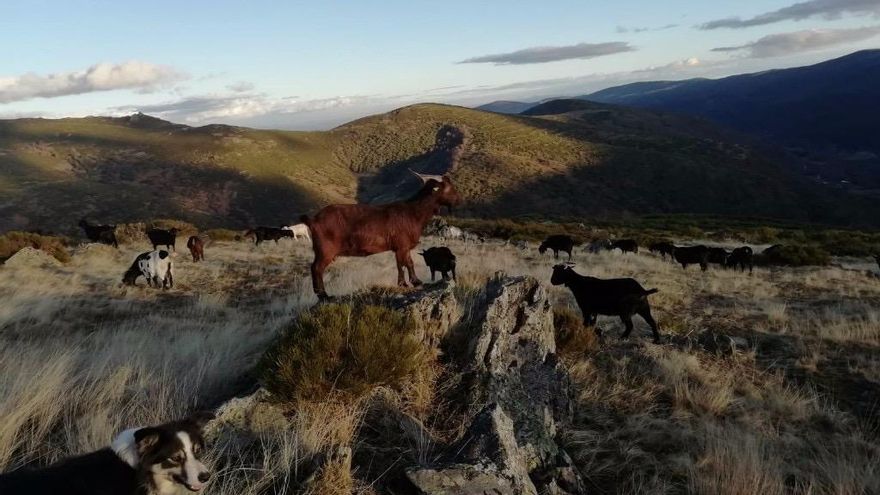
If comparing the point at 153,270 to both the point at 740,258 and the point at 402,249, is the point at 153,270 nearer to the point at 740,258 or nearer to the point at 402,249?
the point at 402,249

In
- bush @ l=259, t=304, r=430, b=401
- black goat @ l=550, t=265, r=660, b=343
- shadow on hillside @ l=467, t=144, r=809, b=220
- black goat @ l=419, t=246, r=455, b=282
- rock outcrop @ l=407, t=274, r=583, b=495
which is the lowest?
shadow on hillside @ l=467, t=144, r=809, b=220

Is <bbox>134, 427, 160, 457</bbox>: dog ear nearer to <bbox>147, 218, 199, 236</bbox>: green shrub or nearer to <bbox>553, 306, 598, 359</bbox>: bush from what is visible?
<bbox>553, 306, 598, 359</bbox>: bush

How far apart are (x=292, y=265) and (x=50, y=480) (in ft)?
53.5

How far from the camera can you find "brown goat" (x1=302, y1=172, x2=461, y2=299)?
776 centimetres

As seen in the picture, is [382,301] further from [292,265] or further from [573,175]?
[573,175]

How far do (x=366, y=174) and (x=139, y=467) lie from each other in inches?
4680

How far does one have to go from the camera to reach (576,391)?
6.64 meters

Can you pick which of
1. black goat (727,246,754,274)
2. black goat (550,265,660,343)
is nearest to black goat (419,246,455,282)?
black goat (550,265,660,343)

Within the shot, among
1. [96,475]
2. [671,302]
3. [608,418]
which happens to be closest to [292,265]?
[671,302]

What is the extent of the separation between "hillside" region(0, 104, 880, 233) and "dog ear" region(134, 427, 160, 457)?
69.8m

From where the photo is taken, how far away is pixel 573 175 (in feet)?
330

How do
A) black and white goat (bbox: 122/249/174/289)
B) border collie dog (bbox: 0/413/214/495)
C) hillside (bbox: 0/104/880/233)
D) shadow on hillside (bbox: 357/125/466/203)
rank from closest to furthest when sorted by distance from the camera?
border collie dog (bbox: 0/413/214/495), black and white goat (bbox: 122/249/174/289), hillside (bbox: 0/104/880/233), shadow on hillside (bbox: 357/125/466/203)

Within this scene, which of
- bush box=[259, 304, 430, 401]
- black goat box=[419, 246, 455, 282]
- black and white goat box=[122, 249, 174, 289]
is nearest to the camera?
bush box=[259, 304, 430, 401]

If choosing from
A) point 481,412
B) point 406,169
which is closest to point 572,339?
point 481,412
